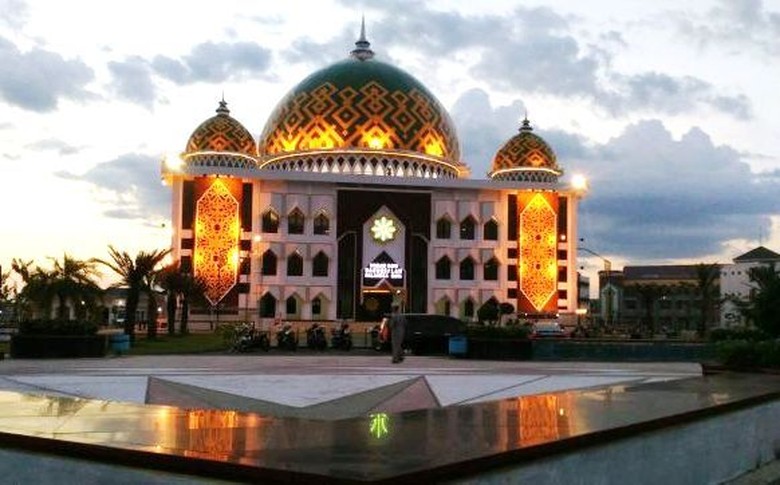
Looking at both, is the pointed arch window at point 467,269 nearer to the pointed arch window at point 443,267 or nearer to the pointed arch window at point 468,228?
the pointed arch window at point 443,267

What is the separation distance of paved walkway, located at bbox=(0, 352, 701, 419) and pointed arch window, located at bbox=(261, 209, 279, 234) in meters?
35.5

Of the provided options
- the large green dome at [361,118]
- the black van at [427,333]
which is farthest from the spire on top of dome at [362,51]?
the black van at [427,333]

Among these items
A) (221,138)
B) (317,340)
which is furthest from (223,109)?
(317,340)

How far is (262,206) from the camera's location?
54.4 meters

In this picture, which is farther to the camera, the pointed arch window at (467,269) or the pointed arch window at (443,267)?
the pointed arch window at (467,269)

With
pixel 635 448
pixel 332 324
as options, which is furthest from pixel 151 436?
pixel 332 324

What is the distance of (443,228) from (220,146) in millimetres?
15749

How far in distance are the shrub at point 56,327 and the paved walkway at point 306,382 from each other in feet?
5.68

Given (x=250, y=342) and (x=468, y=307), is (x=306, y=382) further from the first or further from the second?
(x=468, y=307)

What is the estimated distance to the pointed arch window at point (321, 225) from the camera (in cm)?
5475

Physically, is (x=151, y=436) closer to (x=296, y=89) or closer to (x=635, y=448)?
(x=635, y=448)

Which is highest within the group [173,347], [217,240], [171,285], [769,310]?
[217,240]

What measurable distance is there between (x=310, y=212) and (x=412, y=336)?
98.9 ft

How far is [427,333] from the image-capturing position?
2575 cm
